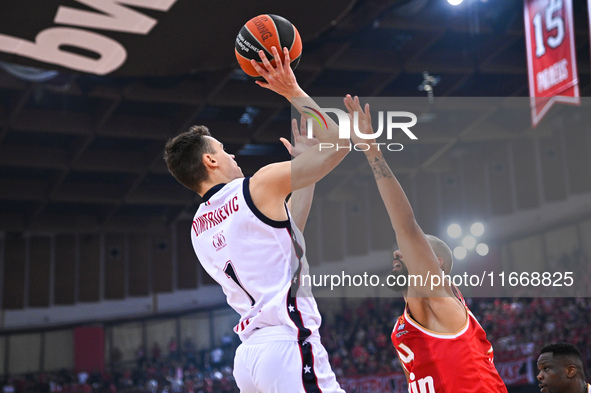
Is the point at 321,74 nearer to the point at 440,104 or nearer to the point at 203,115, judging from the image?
the point at 203,115

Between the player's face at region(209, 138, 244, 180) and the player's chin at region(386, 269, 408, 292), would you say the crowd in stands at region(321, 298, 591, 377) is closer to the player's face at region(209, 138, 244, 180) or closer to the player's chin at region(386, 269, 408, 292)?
the player's chin at region(386, 269, 408, 292)

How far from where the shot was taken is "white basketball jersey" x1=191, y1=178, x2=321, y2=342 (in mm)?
2713

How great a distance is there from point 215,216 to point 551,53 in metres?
6.35

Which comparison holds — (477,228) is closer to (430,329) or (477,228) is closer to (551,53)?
(430,329)

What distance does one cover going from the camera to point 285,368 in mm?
2627

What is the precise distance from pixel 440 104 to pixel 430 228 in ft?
3.38

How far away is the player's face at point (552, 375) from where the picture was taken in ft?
12.1

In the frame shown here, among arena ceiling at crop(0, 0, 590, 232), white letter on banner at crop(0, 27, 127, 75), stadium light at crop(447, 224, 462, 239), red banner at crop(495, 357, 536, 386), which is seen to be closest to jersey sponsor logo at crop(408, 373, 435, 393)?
stadium light at crop(447, 224, 462, 239)

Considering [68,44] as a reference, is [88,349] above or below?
below

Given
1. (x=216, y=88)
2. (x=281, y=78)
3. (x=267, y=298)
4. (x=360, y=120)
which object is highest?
(x=216, y=88)

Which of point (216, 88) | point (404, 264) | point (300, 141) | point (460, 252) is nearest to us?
point (404, 264)

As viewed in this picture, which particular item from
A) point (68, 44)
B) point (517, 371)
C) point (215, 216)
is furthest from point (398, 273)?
point (517, 371)

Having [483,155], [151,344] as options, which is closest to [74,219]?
[151,344]

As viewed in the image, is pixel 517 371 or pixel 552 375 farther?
pixel 517 371
